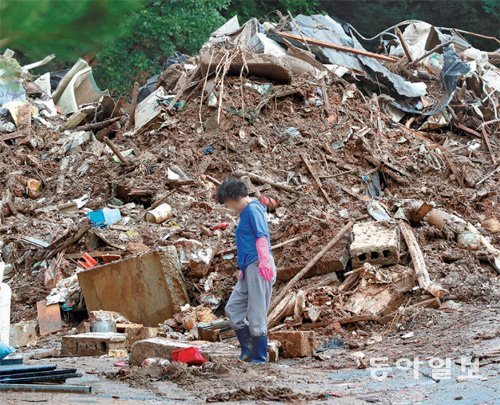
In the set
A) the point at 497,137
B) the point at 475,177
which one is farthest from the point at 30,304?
the point at 497,137

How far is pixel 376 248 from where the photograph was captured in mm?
10375

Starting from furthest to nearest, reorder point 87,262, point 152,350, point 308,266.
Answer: point 87,262 < point 308,266 < point 152,350

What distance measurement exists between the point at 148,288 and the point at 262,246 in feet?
11.3

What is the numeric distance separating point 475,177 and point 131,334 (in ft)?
24.2

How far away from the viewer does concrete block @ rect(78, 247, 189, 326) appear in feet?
35.2

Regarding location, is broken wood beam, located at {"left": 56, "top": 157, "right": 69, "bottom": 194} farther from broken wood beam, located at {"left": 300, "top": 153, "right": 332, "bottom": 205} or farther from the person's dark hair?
the person's dark hair

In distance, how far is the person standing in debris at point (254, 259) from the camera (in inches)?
300

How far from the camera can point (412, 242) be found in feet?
35.6

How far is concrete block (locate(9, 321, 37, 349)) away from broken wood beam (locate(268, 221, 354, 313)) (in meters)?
2.92

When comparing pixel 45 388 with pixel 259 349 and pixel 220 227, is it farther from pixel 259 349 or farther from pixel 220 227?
pixel 220 227

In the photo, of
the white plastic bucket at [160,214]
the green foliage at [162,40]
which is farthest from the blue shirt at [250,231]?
the green foliage at [162,40]

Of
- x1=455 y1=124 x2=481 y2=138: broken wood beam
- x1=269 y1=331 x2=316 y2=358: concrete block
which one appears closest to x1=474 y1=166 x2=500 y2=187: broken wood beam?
x1=455 y1=124 x2=481 y2=138: broken wood beam

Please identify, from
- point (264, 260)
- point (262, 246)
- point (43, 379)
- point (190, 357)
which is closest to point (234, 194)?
point (262, 246)

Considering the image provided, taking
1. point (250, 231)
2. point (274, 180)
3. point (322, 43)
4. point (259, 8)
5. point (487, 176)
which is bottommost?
point (250, 231)
